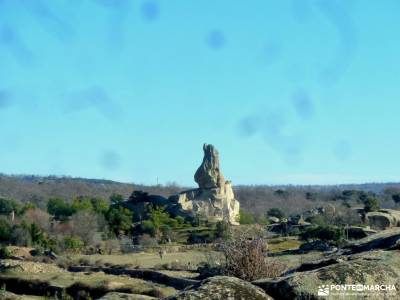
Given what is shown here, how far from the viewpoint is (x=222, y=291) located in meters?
6.39

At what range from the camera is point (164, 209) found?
7725cm

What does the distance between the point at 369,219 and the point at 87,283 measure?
131ft

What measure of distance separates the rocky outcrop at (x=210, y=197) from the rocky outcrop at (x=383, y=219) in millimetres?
15636

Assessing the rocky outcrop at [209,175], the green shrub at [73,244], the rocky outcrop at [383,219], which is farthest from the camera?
the rocky outcrop at [209,175]

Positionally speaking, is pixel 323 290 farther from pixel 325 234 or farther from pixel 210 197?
pixel 210 197

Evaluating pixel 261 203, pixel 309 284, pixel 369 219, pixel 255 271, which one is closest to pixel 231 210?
pixel 369 219

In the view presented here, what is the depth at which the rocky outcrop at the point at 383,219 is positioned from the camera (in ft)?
201

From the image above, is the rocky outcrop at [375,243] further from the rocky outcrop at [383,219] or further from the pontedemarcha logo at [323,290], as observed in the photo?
the rocky outcrop at [383,219]

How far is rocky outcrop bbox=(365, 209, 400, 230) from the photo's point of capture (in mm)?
61344

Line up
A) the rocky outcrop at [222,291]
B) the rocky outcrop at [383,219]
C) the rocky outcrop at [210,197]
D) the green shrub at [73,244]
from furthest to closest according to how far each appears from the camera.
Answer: the rocky outcrop at [210,197] < the rocky outcrop at [383,219] < the green shrub at [73,244] < the rocky outcrop at [222,291]

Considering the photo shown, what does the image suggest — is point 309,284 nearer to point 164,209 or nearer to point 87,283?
point 87,283

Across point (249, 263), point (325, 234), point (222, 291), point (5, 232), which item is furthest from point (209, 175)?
point (222, 291)

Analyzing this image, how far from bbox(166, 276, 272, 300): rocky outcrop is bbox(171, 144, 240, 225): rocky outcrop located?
67.9m

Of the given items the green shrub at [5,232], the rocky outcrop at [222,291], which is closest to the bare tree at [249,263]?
the rocky outcrop at [222,291]
